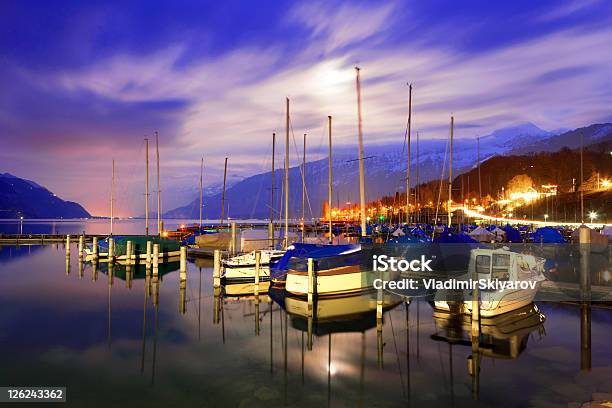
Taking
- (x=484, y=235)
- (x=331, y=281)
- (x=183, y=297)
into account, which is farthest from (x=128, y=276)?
(x=484, y=235)

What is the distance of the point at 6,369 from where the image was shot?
635 inches

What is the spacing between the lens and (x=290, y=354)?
17844 mm

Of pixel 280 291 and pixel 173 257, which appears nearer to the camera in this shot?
pixel 280 291

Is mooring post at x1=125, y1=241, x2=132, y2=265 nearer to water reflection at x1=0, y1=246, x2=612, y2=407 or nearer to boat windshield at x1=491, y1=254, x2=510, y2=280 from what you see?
water reflection at x1=0, y1=246, x2=612, y2=407

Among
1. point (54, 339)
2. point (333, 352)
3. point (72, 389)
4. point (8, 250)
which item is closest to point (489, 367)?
point (333, 352)

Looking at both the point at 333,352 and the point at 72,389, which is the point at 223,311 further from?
the point at 72,389

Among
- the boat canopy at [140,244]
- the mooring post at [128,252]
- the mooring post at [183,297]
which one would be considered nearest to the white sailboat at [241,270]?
the mooring post at [183,297]

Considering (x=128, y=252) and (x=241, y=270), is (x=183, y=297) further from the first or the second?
(x=128, y=252)

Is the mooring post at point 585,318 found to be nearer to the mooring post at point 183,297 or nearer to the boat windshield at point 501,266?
the boat windshield at point 501,266

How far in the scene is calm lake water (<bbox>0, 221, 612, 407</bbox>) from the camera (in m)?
13.7

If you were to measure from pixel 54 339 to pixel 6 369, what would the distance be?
4.38 metres

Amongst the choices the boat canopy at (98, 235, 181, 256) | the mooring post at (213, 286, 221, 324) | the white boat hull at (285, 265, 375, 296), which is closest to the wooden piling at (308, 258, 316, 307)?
the white boat hull at (285, 265, 375, 296)

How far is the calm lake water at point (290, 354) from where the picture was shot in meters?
13.7

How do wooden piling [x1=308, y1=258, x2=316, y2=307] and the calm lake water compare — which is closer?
the calm lake water
